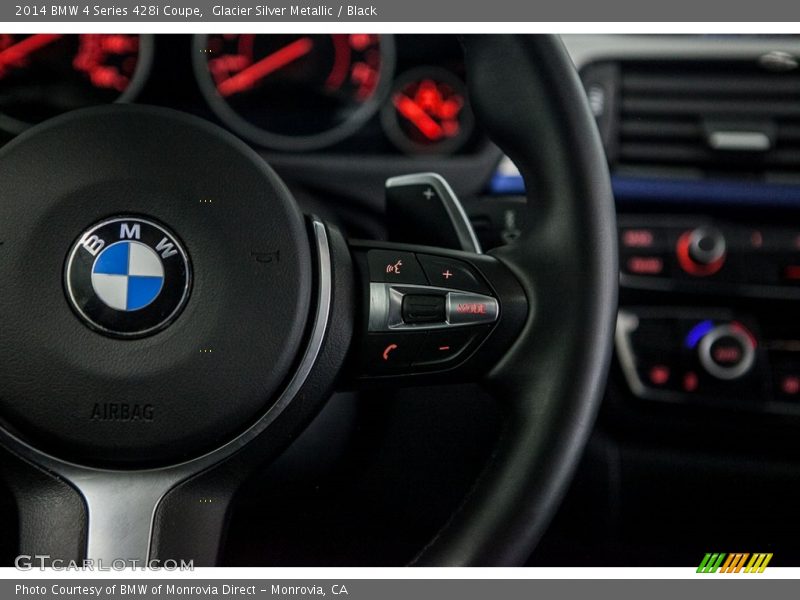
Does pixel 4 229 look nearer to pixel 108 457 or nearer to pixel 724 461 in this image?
pixel 108 457

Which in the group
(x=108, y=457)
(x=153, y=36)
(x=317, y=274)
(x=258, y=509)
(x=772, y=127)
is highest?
(x=153, y=36)

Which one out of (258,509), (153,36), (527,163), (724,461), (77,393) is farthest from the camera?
(153,36)

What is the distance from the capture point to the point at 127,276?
609 millimetres

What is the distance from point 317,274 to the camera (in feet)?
2.15

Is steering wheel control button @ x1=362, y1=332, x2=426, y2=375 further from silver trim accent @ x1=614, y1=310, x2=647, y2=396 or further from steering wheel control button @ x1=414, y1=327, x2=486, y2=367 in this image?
silver trim accent @ x1=614, y1=310, x2=647, y2=396

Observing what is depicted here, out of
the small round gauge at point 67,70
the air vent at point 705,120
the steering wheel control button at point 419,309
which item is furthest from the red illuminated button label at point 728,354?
the small round gauge at point 67,70

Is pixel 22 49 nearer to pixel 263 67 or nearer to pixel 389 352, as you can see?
pixel 263 67

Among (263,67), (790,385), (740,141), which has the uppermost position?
(263,67)

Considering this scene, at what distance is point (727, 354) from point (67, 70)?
1.01m

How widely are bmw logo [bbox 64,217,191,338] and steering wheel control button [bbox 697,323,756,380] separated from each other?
73 centimetres

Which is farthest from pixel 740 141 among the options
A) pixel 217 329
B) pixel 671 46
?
pixel 217 329

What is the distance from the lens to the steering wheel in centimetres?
60

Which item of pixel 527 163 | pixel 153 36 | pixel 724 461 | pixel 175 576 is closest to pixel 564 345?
pixel 527 163

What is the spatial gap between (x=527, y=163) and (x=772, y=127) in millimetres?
613
